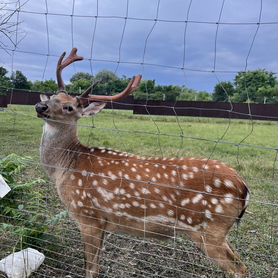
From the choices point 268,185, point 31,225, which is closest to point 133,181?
point 31,225

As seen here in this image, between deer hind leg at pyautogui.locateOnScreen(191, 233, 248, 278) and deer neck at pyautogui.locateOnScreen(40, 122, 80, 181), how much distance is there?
1.47m

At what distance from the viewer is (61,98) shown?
4.02 m

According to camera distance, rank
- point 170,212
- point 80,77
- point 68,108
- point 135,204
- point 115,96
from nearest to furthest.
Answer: point 170,212, point 135,204, point 115,96, point 68,108, point 80,77

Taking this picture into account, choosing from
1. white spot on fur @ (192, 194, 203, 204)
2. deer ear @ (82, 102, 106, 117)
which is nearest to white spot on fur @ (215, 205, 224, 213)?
white spot on fur @ (192, 194, 203, 204)

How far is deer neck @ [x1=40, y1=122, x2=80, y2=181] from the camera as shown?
156 inches

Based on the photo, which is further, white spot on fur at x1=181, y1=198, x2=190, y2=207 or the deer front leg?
the deer front leg

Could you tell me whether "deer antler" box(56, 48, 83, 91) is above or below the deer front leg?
above

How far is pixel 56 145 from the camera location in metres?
4.05

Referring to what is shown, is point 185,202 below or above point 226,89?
below

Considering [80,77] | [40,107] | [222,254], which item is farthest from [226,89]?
[80,77]

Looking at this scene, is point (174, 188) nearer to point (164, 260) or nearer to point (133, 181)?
point (133, 181)

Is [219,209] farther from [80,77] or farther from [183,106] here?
[183,106]

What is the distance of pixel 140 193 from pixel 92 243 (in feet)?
1.99

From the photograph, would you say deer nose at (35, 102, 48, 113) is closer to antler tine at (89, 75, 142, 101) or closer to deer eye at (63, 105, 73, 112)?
deer eye at (63, 105, 73, 112)
